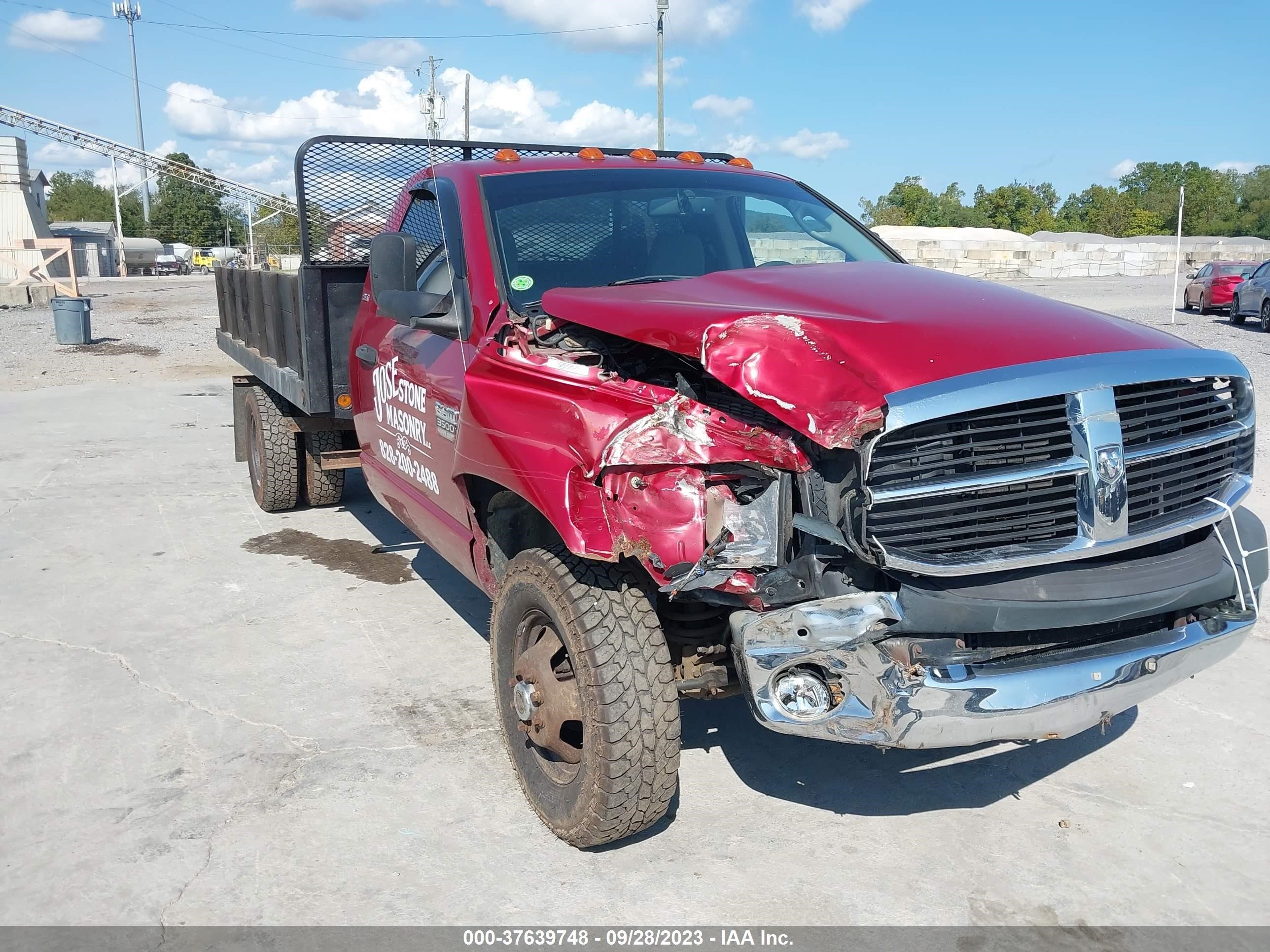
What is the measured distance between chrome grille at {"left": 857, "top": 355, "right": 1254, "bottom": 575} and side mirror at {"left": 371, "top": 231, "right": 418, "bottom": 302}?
2.17 m

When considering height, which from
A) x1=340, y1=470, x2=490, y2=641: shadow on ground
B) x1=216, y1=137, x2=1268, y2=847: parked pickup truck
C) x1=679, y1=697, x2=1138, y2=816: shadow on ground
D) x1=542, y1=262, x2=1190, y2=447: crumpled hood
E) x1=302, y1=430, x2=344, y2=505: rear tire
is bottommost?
x1=679, y1=697, x2=1138, y2=816: shadow on ground

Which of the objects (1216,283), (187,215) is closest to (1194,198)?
(1216,283)

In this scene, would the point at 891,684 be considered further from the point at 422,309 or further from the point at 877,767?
the point at 422,309

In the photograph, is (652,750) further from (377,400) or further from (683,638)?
(377,400)

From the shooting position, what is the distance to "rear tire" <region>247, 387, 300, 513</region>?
267 inches

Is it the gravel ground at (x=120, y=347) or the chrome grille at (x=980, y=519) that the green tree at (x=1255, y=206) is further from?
the chrome grille at (x=980, y=519)

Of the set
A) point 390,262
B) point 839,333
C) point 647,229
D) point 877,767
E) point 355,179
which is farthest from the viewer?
point 355,179

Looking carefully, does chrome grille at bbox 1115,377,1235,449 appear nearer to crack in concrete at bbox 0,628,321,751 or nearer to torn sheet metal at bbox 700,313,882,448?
torn sheet metal at bbox 700,313,882,448

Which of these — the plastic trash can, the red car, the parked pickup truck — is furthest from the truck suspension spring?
the red car

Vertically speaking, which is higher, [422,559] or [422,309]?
[422,309]

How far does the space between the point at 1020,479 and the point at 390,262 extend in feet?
8.06

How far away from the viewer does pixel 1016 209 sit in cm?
8838

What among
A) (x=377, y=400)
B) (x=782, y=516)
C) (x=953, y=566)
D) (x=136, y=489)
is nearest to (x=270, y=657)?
(x=377, y=400)

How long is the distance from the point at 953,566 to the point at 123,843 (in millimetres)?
2611
